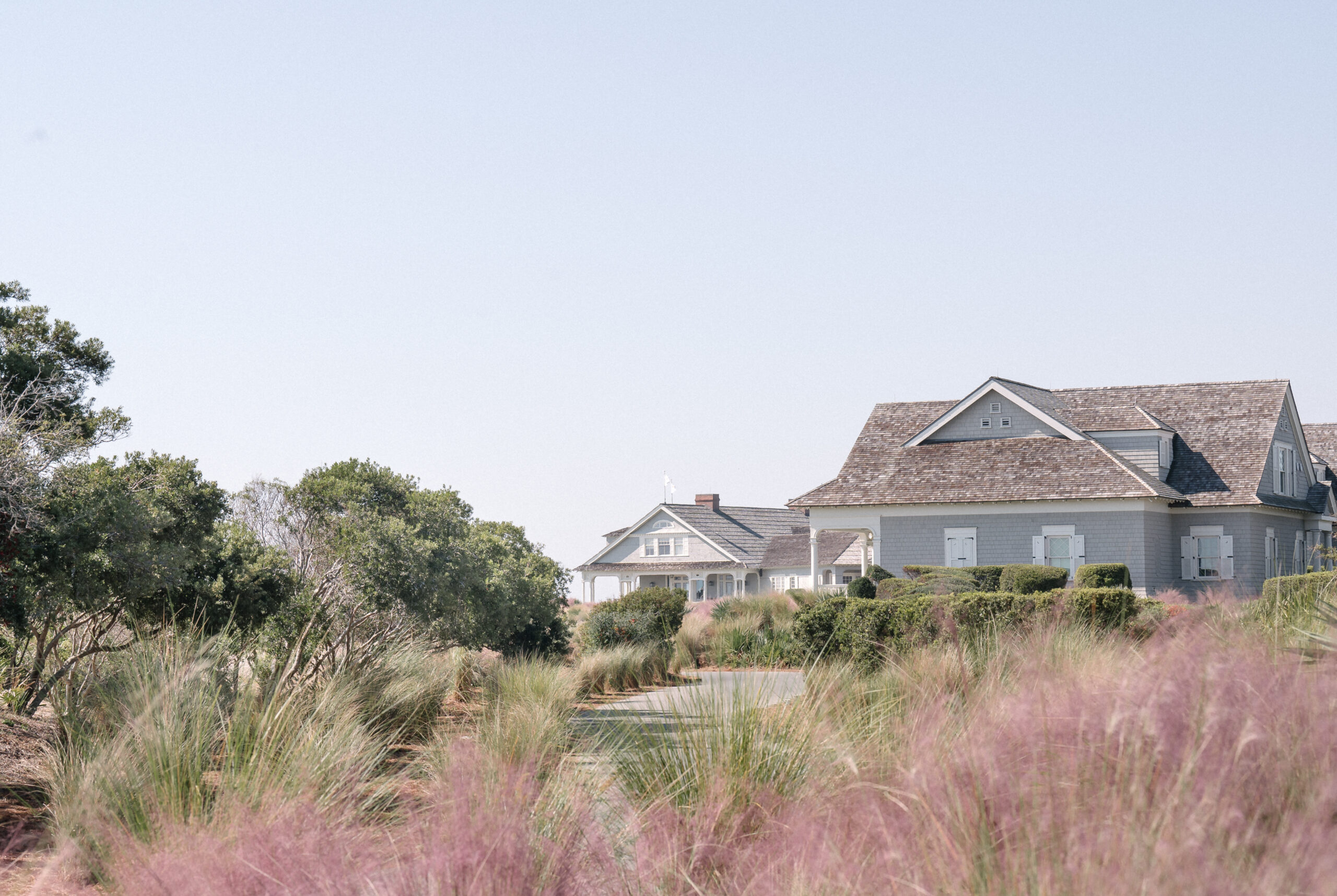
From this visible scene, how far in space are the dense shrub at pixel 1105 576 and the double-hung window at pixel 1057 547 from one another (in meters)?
3.26

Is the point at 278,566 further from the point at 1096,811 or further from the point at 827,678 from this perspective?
the point at 1096,811

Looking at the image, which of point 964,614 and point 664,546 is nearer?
point 964,614

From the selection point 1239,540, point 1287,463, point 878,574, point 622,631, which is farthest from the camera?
point 1287,463

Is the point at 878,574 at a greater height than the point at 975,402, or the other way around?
the point at 975,402

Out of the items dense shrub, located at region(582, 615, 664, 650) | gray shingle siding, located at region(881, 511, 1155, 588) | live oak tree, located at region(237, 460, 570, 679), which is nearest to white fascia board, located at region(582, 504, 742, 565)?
gray shingle siding, located at region(881, 511, 1155, 588)

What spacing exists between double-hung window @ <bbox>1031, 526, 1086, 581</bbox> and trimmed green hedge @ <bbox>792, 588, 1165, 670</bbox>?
13.3 m

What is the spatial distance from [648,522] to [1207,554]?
2864 cm

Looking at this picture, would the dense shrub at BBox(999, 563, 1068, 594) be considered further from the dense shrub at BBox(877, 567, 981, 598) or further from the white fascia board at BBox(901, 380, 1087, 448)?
the white fascia board at BBox(901, 380, 1087, 448)

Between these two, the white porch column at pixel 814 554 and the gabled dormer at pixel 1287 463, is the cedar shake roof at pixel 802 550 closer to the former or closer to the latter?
the white porch column at pixel 814 554

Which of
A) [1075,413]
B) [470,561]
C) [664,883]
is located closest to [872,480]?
[1075,413]

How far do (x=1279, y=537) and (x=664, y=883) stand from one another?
1367 inches

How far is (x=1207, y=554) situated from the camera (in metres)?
32.5

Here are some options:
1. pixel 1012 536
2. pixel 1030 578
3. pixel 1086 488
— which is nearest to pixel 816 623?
pixel 1030 578

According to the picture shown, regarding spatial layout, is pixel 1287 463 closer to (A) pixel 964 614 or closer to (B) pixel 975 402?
(B) pixel 975 402
